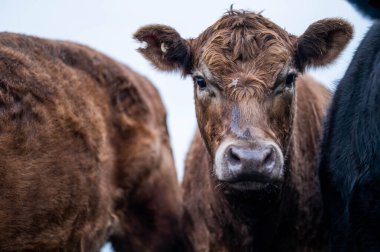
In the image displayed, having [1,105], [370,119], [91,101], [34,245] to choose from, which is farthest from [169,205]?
[370,119]

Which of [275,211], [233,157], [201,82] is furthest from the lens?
[275,211]

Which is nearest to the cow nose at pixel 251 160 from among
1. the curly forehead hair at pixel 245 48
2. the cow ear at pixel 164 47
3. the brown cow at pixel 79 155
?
the curly forehead hair at pixel 245 48

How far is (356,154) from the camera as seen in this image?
561cm

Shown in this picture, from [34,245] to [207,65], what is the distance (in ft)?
7.39

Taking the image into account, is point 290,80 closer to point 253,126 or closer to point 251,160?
point 253,126

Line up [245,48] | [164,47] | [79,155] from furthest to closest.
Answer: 1. [79,155]
2. [164,47]
3. [245,48]

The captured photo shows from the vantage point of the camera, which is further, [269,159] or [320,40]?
[320,40]

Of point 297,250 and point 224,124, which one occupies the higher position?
point 224,124

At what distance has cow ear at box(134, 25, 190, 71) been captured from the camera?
639cm

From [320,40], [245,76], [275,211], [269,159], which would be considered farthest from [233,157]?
[320,40]

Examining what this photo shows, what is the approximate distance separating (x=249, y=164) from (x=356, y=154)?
38.9 inches

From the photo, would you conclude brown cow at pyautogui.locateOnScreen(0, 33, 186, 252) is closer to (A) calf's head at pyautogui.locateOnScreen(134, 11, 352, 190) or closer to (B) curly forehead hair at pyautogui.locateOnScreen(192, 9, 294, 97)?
(A) calf's head at pyautogui.locateOnScreen(134, 11, 352, 190)

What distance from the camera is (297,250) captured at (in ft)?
21.2

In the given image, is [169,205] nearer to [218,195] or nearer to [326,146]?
[218,195]
